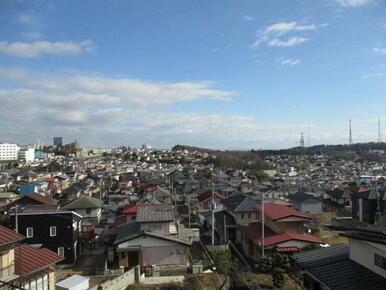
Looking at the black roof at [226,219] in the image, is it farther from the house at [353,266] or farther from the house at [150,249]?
the house at [353,266]

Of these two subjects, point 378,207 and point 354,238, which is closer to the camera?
point 354,238

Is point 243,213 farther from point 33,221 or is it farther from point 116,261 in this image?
point 33,221

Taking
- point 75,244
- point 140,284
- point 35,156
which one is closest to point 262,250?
point 140,284

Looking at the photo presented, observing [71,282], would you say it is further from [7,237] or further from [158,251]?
[158,251]

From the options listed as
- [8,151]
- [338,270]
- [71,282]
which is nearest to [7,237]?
[71,282]

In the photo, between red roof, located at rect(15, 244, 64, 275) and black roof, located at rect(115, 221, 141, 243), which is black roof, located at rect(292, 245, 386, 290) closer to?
red roof, located at rect(15, 244, 64, 275)

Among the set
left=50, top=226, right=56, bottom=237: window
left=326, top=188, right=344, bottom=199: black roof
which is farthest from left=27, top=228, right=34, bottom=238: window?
left=326, top=188, right=344, bottom=199: black roof

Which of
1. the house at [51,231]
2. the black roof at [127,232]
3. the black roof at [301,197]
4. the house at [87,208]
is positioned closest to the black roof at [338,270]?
the black roof at [127,232]
